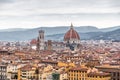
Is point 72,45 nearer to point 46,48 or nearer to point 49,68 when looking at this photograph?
point 46,48

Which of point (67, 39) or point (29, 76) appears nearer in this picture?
point (29, 76)

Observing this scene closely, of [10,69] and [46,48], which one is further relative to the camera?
[46,48]

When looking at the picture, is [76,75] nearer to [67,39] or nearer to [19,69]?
[19,69]

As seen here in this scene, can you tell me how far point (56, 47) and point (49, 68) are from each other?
93.2 metres

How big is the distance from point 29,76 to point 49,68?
3348 mm

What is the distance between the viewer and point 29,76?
60.0 m

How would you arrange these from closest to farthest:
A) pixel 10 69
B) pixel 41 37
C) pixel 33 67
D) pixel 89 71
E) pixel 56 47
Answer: pixel 89 71
pixel 33 67
pixel 10 69
pixel 41 37
pixel 56 47

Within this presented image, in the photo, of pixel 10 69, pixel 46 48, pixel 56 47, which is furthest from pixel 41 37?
pixel 10 69

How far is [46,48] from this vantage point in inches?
5640

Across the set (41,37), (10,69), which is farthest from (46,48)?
(10,69)

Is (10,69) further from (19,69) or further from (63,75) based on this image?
(63,75)

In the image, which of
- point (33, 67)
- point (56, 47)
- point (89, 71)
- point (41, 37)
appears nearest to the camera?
point (89, 71)

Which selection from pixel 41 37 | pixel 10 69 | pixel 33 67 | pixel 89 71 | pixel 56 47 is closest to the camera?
pixel 89 71

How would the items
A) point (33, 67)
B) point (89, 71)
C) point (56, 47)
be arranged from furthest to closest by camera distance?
point (56, 47)
point (33, 67)
point (89, 71)
